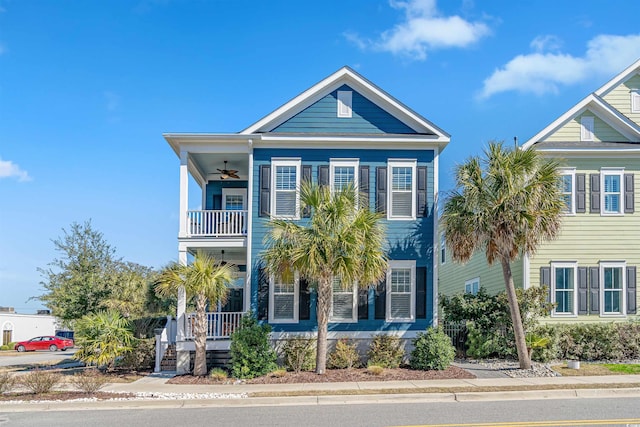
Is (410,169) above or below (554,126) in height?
below

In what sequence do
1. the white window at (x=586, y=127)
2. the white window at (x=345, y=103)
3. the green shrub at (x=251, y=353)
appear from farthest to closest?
the white window at (x=586, y=127), the white window at (x=345, y=103), the green shrub at (x=251, y=353)

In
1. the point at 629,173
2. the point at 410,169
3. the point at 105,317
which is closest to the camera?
the point at 105,317

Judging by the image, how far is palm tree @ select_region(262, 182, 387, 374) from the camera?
50.6ft

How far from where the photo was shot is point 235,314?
59.1 ft

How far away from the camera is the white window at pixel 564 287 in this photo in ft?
64.4

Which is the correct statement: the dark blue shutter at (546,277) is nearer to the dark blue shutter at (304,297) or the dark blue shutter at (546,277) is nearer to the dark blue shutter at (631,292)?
the dark blue shutter at (631,292)

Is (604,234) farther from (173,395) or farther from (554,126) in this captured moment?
(173,395)

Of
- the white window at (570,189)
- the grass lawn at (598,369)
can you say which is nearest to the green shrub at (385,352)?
the grass lawn at (598,369)

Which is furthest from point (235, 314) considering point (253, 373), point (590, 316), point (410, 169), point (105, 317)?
point (590, 316)

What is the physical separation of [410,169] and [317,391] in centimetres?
818

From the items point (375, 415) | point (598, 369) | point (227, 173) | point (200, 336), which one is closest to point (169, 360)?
point (200, 336)

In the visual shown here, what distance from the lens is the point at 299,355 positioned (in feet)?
55.7

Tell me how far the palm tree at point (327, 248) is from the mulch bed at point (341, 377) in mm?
548

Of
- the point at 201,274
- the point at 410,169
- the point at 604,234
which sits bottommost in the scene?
the point at 201,274
